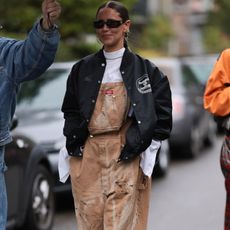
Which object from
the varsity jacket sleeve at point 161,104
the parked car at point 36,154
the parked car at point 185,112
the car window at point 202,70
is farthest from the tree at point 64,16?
the varsity jacket sleeve at point 161,104

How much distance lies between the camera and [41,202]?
7387 millimetres

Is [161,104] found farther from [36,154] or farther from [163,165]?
[163,165]

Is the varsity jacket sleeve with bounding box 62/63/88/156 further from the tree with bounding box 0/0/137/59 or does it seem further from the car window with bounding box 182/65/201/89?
the tree with bounding box 0/0/137/59

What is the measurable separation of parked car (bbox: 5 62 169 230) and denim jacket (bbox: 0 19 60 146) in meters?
2.46

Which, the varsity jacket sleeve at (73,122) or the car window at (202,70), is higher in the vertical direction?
the varsity jacket sleeve at (73,122)

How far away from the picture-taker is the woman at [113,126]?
4535 mm

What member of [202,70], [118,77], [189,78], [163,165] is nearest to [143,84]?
[118,77]

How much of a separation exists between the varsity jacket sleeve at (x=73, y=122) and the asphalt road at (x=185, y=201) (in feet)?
10.6

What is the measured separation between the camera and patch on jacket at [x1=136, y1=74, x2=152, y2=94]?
4547 millimetres

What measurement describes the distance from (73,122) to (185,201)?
15.5ft

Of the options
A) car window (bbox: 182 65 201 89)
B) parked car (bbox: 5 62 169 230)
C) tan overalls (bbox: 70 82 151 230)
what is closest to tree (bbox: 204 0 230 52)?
car window (bbox: 182 65 201 89)

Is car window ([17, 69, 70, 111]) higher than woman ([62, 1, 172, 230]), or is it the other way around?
woman ([62, 1, 172, 230])

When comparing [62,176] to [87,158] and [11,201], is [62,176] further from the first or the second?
[11,201]

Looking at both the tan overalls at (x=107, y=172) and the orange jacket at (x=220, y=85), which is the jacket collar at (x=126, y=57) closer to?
the tan overalls at (x=107, y=172)
